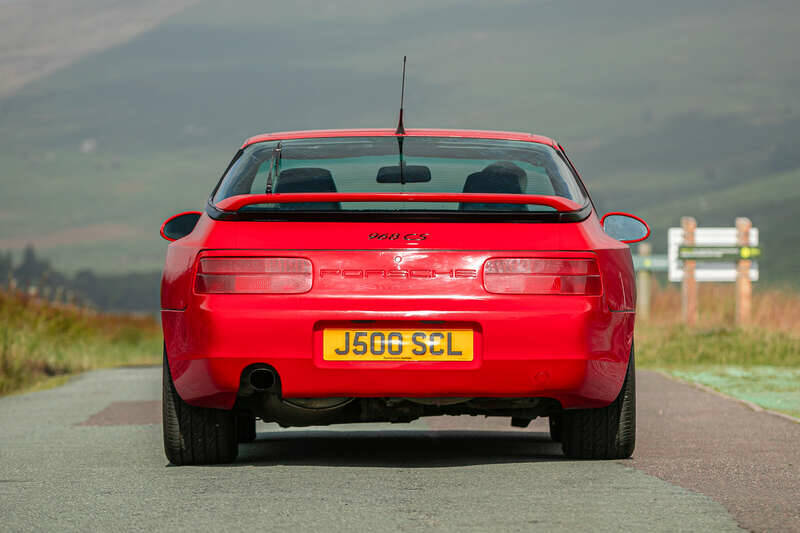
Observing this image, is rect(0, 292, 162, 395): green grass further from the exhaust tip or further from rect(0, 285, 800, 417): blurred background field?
the exhaust tip

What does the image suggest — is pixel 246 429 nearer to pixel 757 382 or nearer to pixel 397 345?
pixel 397 345

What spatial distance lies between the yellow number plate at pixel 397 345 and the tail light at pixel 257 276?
0.85ft

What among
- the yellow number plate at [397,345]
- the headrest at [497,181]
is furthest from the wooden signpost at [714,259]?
the yellow number plate at [397,345]

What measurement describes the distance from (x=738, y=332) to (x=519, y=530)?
16.5 meters

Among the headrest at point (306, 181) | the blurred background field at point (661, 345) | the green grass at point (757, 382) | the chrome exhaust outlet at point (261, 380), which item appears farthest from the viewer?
the blurred background field at point (661, 345)

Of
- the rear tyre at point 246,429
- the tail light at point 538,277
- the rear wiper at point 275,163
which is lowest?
the rear tyre at point 246,429

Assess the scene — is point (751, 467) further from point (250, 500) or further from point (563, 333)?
point (250, 500)

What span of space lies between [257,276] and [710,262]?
786 inches

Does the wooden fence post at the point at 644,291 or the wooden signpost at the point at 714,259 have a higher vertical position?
the wooden signpost at the point at 714,259

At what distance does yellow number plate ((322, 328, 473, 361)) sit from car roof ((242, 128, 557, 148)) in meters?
1.47

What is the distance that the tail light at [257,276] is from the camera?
5.84 m

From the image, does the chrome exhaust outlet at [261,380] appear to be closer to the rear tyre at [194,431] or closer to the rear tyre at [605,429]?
the rear tyre at [194,431]

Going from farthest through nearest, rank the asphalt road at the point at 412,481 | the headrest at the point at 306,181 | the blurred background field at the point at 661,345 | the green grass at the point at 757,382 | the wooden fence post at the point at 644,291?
the wooden fence post at the point at 644,291 → the blurred background field at the point at 661,345 → the green grass at the point at 757,382 → the headrest at the point at 306,181 → the asphalt road at the point at 412,481

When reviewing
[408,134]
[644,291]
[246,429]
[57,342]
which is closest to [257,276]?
[408,134]
